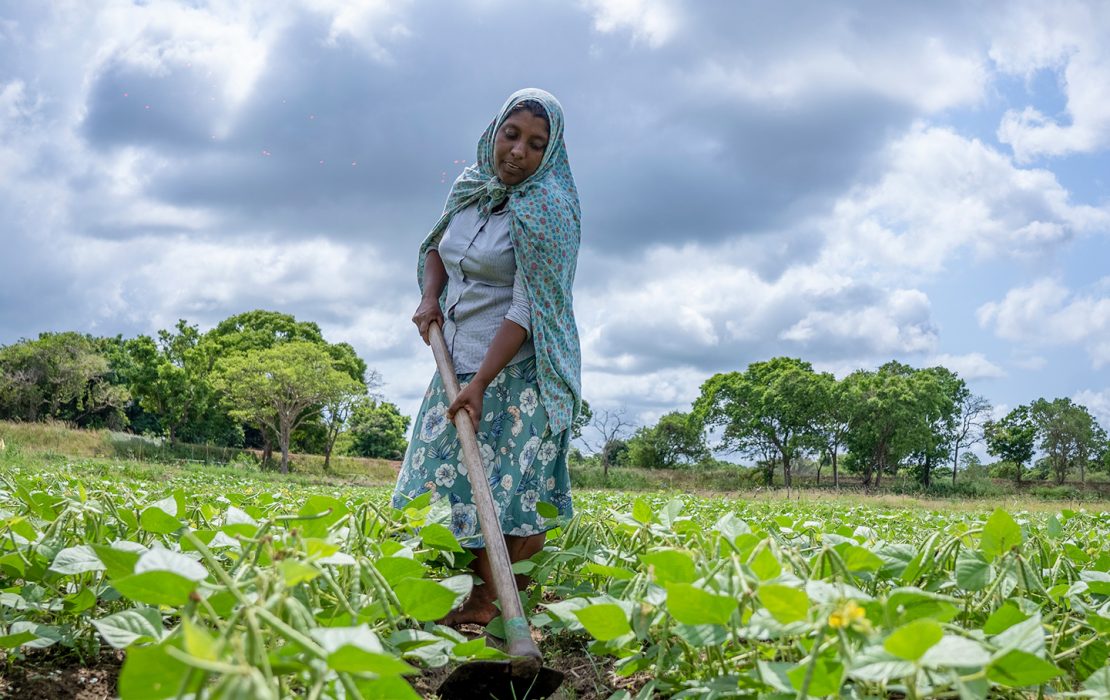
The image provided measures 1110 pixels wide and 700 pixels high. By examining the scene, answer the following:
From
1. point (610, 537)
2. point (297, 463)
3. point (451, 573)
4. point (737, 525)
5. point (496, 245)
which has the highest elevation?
point (496, 245)

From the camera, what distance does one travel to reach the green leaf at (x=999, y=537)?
1579mm

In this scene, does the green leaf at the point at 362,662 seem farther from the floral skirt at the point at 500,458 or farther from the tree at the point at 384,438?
the tree at the point at 384,438

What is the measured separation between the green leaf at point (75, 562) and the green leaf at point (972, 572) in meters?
1.68

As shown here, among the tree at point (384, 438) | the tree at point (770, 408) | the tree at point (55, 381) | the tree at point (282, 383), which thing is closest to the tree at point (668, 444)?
the tree at point (770, 408)

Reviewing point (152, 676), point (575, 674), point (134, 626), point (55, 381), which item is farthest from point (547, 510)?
point (55, 381)

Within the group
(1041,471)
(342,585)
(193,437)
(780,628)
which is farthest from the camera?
(1041,471)

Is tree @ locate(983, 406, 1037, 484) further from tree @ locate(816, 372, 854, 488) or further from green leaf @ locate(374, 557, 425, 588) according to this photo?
green leaf @ locate(374, 557, 425, 588)

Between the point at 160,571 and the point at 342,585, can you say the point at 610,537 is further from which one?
the point at 160,571

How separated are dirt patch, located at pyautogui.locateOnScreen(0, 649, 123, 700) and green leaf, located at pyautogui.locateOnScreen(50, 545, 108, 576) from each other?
14.4 inches

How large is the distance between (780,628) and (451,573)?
183cm

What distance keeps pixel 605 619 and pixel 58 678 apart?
4.11ft

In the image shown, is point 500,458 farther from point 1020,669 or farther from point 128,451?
point 128,451

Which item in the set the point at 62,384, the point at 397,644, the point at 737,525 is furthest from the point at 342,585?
the point at 62,384

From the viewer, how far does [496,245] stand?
297cm
